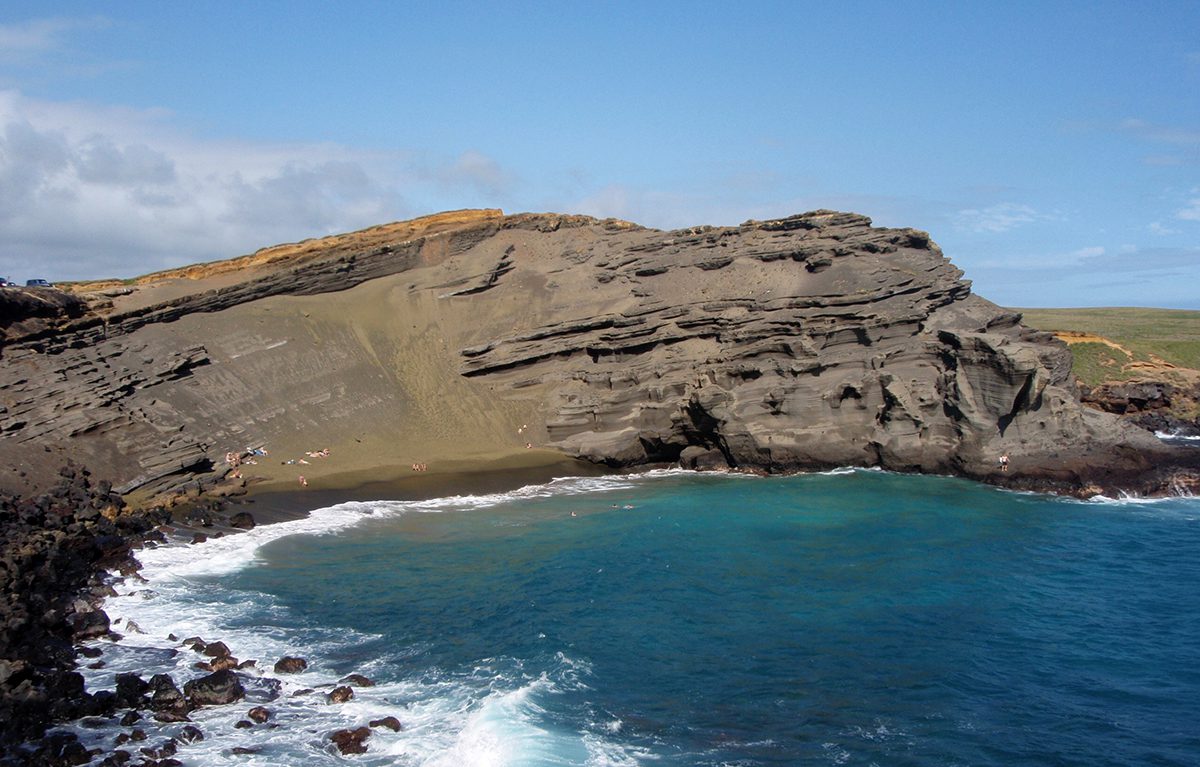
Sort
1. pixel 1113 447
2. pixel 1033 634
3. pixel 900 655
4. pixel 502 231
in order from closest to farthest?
pixel 900 655
pixel 1033 634
pixel 1113 447
pixel 502 231

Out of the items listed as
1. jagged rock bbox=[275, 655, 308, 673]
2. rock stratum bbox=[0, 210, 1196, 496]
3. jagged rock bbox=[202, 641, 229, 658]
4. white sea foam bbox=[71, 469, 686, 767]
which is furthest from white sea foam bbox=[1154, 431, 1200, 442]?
jagged rock bbox=[202, 641, 229, 658]

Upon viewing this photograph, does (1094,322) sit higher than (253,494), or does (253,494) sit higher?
(1094,322)

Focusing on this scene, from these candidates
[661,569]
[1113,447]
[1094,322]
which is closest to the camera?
[661,569]

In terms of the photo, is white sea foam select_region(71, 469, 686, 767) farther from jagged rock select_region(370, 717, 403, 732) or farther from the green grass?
the green grass

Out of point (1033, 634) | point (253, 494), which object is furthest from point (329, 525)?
point (1033, 634)

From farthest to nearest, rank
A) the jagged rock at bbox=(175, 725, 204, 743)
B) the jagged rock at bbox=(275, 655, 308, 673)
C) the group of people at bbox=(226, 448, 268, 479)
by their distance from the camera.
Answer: the group of people at bbox=(226, 448, 268, 479) < the jagged rock at bbox=(275, 655, 308, 673) < the jagged rock at bbox=(175, 725, 204, 743)

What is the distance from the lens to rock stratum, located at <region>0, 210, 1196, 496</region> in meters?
34.1

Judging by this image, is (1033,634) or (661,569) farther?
(661,569)

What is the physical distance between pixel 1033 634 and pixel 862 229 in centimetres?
3231

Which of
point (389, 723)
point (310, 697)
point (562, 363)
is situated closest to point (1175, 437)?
point (562, 363)

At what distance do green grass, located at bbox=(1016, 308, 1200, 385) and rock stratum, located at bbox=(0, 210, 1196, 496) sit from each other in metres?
16.3

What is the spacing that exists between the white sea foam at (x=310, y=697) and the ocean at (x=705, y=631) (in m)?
0.06

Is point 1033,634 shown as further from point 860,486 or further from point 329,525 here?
point 329,525

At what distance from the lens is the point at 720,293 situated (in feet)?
151
